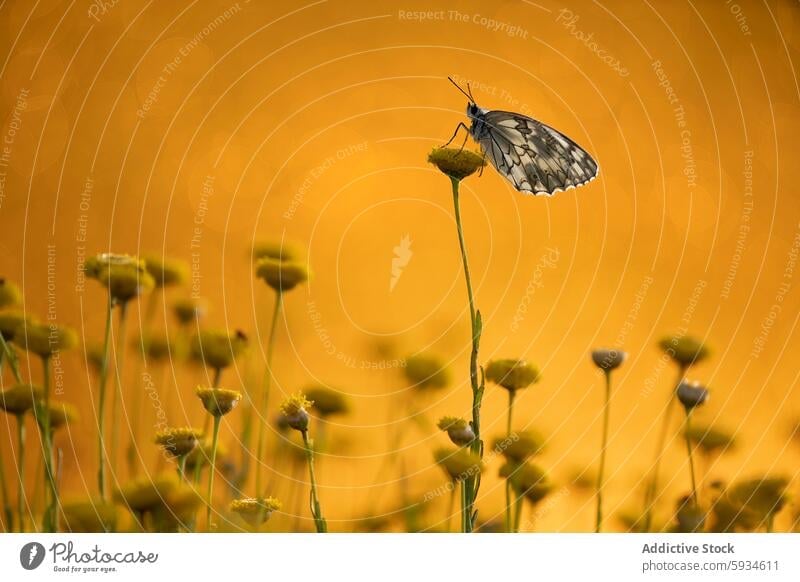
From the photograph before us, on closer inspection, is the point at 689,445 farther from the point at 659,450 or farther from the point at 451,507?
the point at 451,507

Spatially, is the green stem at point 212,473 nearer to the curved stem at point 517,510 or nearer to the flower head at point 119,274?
the flower head at point 119,274

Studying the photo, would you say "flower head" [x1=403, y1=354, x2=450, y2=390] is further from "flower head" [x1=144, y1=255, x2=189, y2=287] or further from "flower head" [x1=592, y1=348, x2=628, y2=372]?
"flower head" [x1=144, y1=255, x2=189, y2=287]

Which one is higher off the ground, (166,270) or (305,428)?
(166,270)

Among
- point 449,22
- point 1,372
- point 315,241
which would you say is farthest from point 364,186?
point 1,372

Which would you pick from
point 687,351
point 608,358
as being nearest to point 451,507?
point 608,358

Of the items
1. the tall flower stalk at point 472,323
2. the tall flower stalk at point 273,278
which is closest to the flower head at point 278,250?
the tall flower stalk at point 273,278
